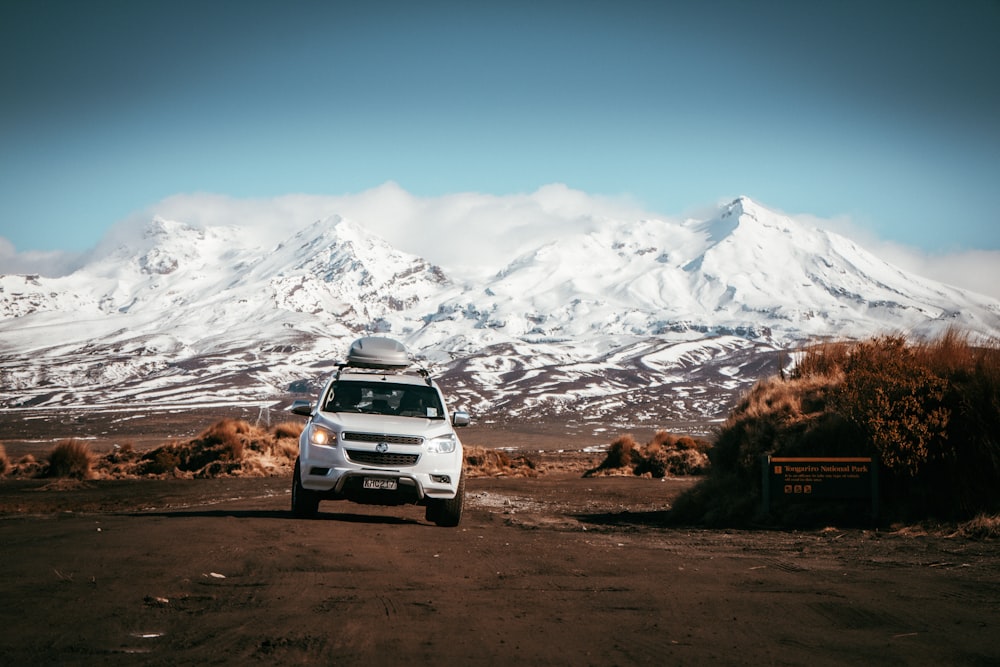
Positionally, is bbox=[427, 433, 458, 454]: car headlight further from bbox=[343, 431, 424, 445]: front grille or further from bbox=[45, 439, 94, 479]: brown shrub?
bbox=[45, 439, 94, 479]: brown shrub

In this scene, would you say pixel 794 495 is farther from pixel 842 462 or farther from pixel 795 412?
pixel 795 412

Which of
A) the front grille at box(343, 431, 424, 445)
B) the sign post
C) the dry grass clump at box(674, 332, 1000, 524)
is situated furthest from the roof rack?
the sign post

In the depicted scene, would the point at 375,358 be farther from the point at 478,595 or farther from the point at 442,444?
the point at 478,595

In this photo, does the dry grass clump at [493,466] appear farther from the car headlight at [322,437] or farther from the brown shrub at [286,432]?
the car headlight at [322,437]

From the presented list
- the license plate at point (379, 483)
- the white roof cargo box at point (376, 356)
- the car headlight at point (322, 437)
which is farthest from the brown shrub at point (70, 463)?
the license plate at point (379, 483)

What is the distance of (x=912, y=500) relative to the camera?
1470 cm

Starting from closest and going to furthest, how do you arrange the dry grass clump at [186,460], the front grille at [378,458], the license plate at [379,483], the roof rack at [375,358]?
the license plate at [379,483] < the front grille at [378,458] < the roof rack at [375,358] < the dry grass clump at [186,460]

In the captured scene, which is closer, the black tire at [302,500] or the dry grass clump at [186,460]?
the black tire at [302,500]

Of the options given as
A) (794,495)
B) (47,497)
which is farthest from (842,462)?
(47,497)

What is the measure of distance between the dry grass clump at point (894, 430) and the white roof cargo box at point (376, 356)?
19.1ft

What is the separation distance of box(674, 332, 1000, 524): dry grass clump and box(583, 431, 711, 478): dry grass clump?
591 inches

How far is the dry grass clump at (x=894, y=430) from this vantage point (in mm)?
14047

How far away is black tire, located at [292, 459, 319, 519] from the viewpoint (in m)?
14.5

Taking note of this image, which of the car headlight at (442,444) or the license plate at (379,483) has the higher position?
the car headlight at (442,444)
